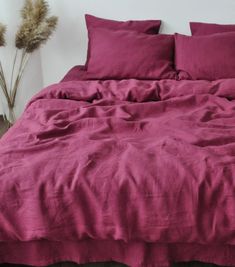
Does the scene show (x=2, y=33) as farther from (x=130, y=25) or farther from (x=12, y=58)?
(x=130, y=25)

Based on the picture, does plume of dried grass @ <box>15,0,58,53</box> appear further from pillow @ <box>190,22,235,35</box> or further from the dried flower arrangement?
pillow @ <box>190,22,235,35</box>

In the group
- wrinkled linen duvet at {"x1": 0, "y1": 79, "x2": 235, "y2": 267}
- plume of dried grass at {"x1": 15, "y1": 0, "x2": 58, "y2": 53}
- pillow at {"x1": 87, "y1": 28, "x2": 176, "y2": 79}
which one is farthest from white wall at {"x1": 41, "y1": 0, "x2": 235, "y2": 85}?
wrinkled linen duvet at {"x1": 0, "y1": 79, "x2": 235, "y2": 267}

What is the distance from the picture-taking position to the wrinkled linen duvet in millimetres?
1091

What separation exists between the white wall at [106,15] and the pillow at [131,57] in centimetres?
33

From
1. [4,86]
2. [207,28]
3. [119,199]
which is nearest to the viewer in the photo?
[119,199]

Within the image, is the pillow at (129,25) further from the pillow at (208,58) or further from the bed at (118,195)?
the bed at (118,195)

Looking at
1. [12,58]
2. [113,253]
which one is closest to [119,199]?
[113,253]

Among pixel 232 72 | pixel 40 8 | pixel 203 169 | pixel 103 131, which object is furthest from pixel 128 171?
pixel 40 8

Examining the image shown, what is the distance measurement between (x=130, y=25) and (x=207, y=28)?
0.52 metres

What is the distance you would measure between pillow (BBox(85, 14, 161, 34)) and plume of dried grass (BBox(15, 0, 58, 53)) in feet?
1.01

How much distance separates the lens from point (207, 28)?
7.87ft

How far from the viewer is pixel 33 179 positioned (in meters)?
1.14

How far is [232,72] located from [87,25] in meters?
1.10

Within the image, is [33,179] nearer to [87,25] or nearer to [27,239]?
[27,239]
